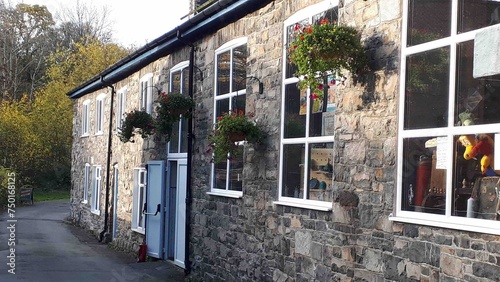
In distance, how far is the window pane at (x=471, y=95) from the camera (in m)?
5.40

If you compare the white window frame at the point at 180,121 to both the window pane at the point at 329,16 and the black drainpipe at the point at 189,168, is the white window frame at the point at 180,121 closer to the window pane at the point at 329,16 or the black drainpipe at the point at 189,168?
the black drainpipe at the point at 189,168

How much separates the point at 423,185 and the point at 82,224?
20200 mm

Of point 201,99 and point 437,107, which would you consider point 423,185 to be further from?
point 201,99

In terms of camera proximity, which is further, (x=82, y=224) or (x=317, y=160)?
(x=82, y=224)

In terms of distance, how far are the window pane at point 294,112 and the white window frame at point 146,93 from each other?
23.7 feet

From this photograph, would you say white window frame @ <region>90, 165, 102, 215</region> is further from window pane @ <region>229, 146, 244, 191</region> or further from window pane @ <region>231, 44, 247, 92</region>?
window pane @ <region>231, 44, 247, 92</region>

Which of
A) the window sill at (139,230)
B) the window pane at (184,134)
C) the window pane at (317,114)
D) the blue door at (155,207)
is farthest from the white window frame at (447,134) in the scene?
the window sill at (139,230)

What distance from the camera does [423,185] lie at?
20.3ft

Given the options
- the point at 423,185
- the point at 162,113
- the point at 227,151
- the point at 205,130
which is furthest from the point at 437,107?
the point at 162,113

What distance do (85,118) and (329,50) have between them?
1998cm

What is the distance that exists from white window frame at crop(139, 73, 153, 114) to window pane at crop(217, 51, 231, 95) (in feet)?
14.4

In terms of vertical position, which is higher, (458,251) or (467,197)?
(467,197)

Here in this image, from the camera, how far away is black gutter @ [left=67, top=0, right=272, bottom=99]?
10.1m

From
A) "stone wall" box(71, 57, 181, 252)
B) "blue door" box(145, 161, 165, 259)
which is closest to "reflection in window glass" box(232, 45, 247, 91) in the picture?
"stone wall" box(71, 57, 181, 252)
